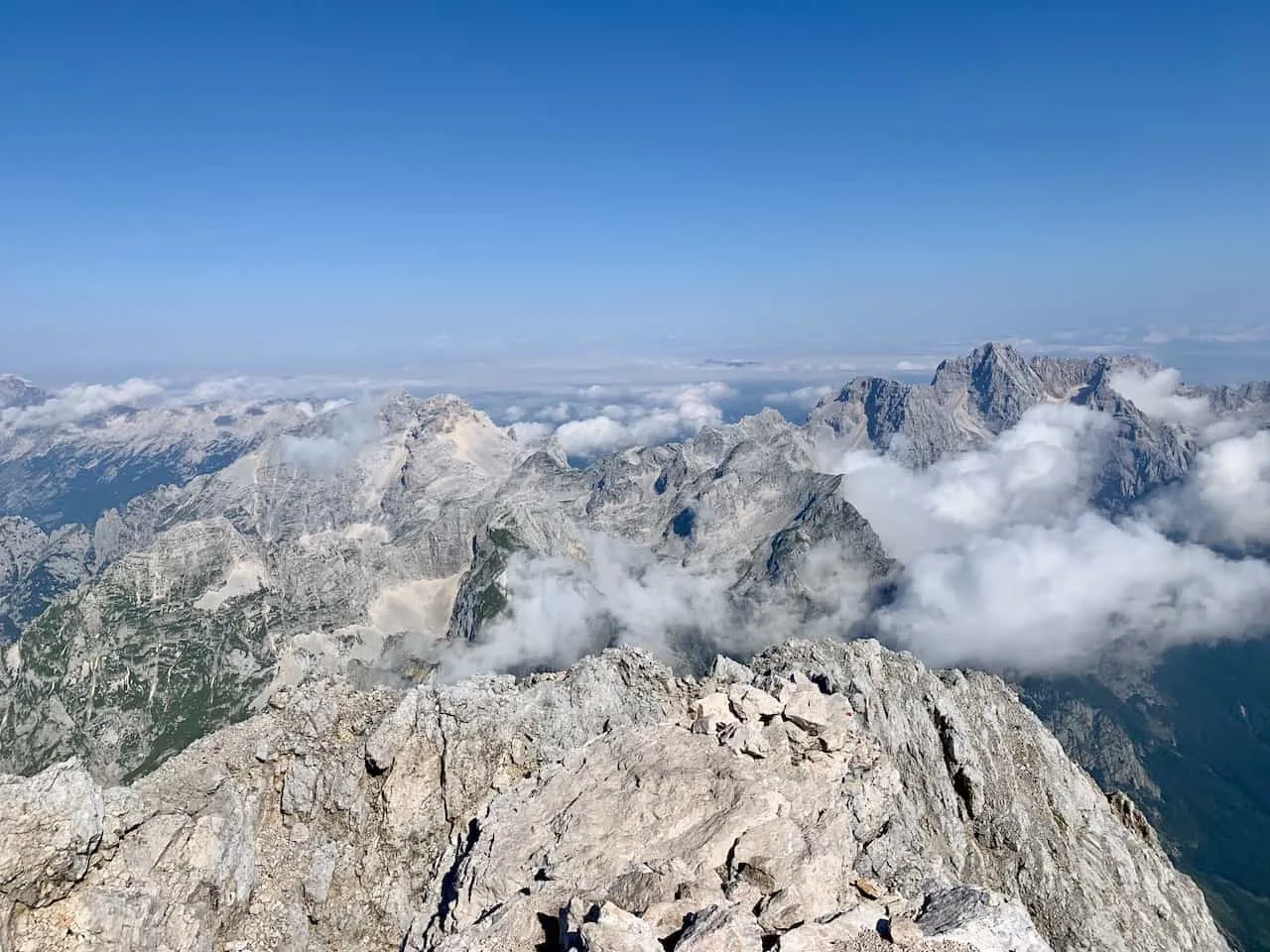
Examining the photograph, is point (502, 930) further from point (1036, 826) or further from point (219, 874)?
point (1036, 826)

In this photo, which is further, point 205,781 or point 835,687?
point 835,687

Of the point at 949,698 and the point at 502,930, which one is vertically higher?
the point at 502,930

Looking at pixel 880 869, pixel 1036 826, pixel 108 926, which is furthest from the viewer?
pixel 1036 826

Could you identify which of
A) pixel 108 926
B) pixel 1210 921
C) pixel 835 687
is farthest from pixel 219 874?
pixel 1210 921

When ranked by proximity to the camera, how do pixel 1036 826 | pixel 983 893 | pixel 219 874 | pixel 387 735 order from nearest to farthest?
pixel 983 893 < pixel 219 874 < pixel 387 735 < pixel 1036 826

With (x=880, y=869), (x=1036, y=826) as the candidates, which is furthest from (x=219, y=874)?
(x=1036, y=826)

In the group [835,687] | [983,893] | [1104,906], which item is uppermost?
[983,893]
